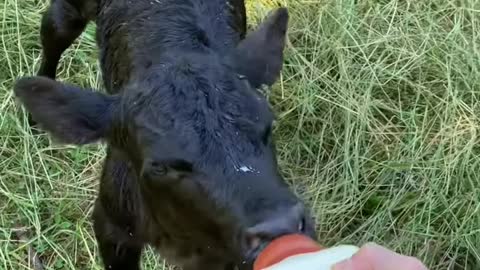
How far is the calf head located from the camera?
338 cm

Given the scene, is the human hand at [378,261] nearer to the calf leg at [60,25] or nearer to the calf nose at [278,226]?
the calf nose at [278,226]

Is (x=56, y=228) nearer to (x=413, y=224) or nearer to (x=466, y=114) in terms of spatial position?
(x=413, y=224)

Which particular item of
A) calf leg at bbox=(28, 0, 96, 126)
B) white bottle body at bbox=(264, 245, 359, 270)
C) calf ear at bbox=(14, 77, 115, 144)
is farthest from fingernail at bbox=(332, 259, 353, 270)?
calf leg at bbox=(28, 0, 96, 126)

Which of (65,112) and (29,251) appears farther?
(29,251)

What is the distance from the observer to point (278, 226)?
10.3ft

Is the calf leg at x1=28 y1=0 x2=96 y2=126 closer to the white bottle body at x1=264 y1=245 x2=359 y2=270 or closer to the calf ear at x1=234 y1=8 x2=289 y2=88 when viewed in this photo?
the calf ear at x1=234 y1=8 x2=289 y2=88

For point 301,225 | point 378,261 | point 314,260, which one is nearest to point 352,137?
point 301,225

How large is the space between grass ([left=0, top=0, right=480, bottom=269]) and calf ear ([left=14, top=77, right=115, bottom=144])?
1.35 meters

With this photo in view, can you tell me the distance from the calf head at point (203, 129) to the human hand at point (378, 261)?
1.69 feet

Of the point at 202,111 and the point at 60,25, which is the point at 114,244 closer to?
the point at 202,111

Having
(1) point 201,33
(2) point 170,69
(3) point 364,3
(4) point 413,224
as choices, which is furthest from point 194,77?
(3) point 364,3

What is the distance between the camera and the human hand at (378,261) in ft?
8.63

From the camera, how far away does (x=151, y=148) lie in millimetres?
3730

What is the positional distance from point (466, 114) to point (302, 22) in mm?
1207
